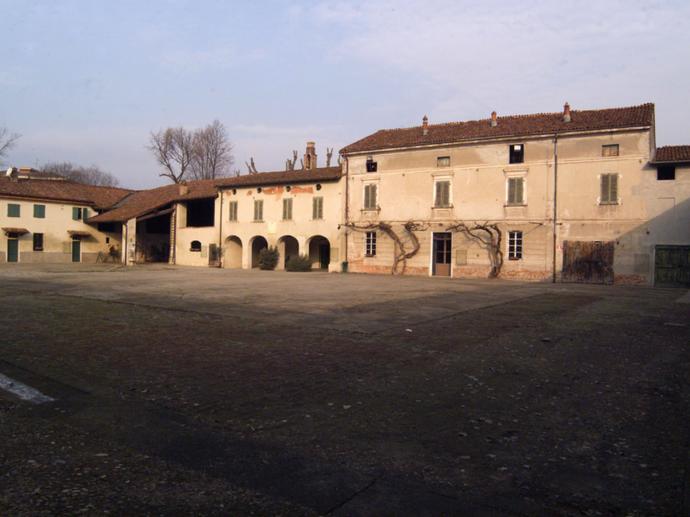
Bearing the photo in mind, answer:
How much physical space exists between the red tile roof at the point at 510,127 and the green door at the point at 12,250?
2522 centimetres

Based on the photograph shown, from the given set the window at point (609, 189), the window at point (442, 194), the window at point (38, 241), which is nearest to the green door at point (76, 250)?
the window at point (38, 241)

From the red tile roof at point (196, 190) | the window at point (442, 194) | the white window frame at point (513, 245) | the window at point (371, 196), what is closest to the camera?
the white window frame at point (513, 245)

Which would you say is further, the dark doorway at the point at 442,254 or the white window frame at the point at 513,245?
the dark doorway at the point at 442,254

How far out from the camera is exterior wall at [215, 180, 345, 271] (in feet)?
104

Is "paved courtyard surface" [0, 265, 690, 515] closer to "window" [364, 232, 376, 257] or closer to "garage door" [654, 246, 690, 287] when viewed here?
"garage door" [654, 246, 690, 287]

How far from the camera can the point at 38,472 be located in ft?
11.2

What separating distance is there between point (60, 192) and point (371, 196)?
25.8 meters

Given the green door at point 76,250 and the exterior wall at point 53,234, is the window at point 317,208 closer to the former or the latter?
the exterior wall at point 53,234

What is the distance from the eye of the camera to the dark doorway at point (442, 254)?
28.3 metres

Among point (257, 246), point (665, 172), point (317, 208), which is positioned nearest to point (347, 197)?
point (317, 208)

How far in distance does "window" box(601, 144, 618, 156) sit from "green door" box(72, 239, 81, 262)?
37339 millimetres

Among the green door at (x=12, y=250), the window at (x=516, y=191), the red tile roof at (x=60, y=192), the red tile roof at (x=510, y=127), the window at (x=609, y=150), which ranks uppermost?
the red tile roof at (x=510, y=127)

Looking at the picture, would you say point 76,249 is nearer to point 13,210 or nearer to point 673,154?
point 13,210

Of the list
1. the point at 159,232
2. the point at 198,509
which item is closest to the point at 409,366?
the point at 198,509
